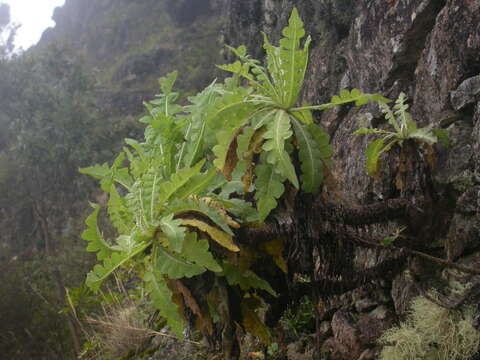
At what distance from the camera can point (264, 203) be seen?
64.9 inches

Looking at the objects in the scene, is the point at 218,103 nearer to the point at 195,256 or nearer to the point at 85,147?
the point at 195,256

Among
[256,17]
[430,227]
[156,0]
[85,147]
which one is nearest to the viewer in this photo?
[430,227]

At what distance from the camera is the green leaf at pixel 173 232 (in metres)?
1.47

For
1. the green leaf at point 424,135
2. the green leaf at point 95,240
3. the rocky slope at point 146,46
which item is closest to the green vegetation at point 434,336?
the green leaf at point 424,135

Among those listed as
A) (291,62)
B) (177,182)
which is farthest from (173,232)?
(291,62)

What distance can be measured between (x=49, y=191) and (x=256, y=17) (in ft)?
33.4

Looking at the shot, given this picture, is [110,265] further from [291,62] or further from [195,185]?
[291,62]

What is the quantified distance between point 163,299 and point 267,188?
0.62m

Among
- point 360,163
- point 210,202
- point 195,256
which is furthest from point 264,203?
point 360,163

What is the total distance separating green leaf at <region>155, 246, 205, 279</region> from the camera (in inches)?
61.7

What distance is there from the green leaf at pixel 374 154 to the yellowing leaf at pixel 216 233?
3.14 ft

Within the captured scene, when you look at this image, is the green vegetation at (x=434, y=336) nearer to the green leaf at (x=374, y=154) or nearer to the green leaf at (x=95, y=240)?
the green leaf at (x=374, y=154)

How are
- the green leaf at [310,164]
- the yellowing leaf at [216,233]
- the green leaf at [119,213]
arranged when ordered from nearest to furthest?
1. the yellowing leaf at [216,233]
2. the green leaf at [310,164]
3. the green leaf at [119,213]

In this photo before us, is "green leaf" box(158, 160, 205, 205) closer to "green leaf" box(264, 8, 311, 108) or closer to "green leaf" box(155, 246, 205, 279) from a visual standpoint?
"green leaf" box(155, 246, 205, 279)
